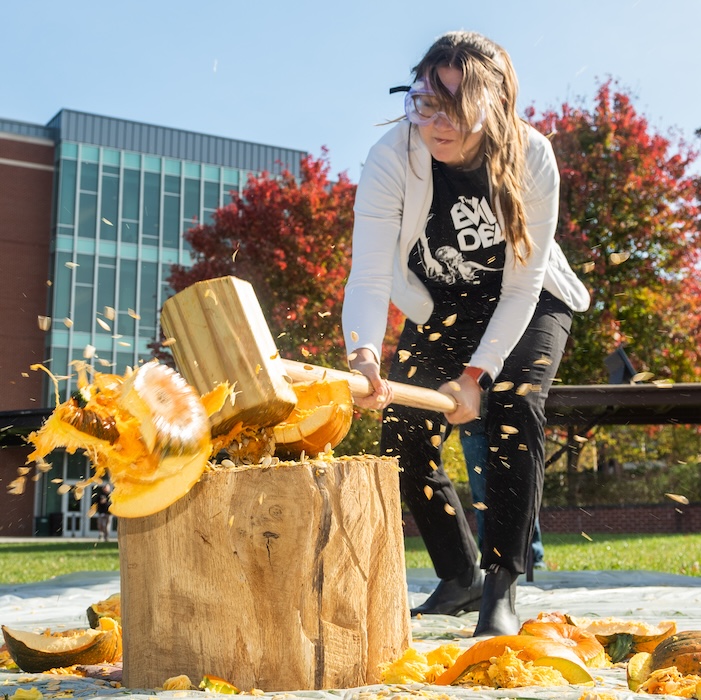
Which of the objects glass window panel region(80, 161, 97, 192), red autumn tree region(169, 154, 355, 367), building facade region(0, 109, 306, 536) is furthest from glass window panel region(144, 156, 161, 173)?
red autumn tree region(169, 154, 355, 367)

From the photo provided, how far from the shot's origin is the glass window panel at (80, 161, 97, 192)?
28.8 metres

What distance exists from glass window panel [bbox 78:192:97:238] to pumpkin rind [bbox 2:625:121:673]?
1082 inches

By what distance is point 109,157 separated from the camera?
2900cm

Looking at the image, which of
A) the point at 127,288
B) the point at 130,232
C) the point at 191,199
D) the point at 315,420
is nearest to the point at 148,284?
the point at 127,288

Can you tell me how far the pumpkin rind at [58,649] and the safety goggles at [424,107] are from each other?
1.94 meters

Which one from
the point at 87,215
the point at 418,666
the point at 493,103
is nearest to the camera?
the point at 418,666

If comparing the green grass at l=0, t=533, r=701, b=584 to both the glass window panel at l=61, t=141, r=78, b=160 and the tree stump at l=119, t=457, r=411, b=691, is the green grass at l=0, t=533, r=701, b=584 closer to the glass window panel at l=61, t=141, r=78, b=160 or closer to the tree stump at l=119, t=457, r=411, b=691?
the tree stump at l=119, t=457, r=411, b=691

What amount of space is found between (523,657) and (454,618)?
1.37m

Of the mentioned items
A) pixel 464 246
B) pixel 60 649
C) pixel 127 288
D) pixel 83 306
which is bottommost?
pixel 60 649

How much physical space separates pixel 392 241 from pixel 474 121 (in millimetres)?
570

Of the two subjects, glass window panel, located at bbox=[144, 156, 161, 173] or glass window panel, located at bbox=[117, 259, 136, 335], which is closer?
glass window panel, located at bbox=[117, 259, 136, 335]

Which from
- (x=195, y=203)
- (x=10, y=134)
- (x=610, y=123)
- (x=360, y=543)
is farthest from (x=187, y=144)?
(x=360, y=543)

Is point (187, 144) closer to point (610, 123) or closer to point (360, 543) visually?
point (610, 123)

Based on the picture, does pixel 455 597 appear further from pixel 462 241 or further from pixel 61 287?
pixel 61 287
